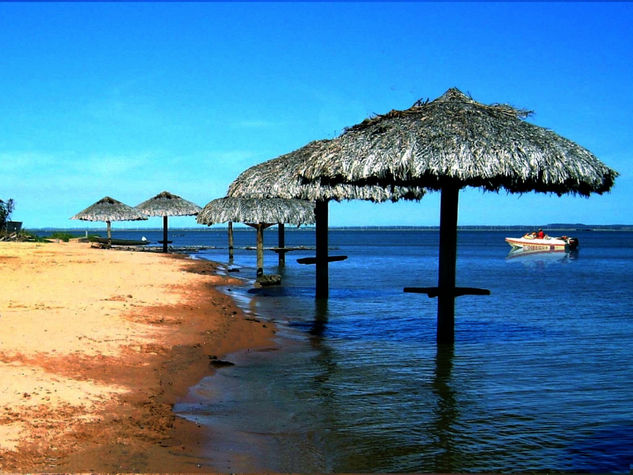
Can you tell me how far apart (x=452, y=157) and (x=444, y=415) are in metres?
3.26

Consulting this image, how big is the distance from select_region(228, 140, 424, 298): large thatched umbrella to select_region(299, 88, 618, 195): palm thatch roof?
4.37 meters

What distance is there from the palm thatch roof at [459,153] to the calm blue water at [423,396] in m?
2.44

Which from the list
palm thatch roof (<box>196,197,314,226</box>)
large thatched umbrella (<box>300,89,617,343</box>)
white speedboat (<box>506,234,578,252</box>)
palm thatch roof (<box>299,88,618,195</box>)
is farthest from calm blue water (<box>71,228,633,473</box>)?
white speedboat (<box>506,234,578,252</box>)

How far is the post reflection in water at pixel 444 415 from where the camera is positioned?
5242mm

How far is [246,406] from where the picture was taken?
6.60 meters

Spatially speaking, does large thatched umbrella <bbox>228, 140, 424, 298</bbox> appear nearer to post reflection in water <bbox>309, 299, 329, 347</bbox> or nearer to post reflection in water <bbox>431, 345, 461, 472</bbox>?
post reflection in water <bbox>309, 299, 329, 347</bbox>

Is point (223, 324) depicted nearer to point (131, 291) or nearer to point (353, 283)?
point (131, 291)

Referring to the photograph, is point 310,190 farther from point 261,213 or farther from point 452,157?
point 261,213

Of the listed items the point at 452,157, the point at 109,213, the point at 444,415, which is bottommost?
the point at 444,415

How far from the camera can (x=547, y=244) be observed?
5262 centimetres

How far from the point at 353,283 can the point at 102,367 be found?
48.4 feet

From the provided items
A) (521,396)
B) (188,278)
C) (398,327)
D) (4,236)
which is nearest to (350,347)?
(398,327)

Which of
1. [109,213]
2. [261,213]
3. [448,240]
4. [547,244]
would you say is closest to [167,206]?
[109,213]

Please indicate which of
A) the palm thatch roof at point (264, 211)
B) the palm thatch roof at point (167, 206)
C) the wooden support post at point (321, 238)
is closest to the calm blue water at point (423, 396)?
the wooden support post at point (321, 238)
